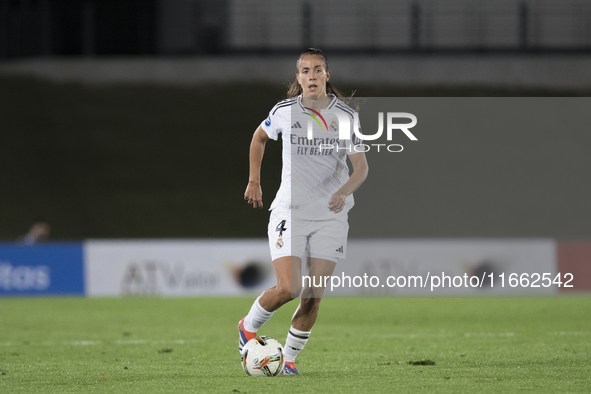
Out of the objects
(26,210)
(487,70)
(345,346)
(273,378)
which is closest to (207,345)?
(345,346)

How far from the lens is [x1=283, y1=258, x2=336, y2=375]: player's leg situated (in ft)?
19.4

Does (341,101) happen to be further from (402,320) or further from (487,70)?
(487,70)

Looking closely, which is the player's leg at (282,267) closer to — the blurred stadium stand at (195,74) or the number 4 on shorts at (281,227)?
the number 4 on shorts at (281,227)

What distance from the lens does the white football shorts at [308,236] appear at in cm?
589

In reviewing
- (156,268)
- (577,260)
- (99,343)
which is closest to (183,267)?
(156,268)

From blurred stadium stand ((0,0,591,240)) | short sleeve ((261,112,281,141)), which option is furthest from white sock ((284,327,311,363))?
blurred stadium stand ((0,0,591,240))

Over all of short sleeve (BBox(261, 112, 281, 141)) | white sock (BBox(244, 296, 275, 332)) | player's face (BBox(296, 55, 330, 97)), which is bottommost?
white sock (BBox(244, 296, 275, 332))

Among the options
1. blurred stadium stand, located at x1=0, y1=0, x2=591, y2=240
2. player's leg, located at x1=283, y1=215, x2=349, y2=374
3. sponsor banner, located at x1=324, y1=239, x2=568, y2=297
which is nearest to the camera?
player's leg, located at x1=283, y1=215, x2=349, y2=374

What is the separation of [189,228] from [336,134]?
58.6ft

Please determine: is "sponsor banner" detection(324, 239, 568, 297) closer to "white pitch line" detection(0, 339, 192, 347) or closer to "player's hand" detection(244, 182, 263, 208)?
"white pitch line" detection(0, 339, 192, 347)

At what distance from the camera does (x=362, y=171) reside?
596 cm

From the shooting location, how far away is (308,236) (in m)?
5.98

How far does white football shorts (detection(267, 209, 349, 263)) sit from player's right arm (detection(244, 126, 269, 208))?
0.18 m

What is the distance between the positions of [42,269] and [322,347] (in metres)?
9.34
